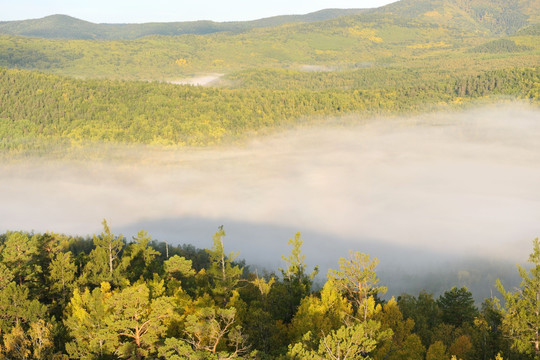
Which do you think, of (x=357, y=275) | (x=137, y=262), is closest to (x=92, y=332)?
(x=357, y=275)

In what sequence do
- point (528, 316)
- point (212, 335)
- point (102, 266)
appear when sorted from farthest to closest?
point (102, 266)
point (528, 316)
point (212, 335)

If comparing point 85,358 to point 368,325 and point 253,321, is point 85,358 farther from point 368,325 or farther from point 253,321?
point 368,325

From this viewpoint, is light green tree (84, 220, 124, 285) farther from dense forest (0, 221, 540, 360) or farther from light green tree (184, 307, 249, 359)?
light green tree (184, 307, 249, 359)

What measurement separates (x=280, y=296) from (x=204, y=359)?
105 feet

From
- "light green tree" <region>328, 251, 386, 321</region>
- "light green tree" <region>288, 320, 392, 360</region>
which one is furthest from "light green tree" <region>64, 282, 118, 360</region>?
"light green tree" <region>328, 251, 386, 321</region>

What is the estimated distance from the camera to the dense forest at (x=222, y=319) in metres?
46.8

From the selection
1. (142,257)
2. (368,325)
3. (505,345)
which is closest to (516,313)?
(505,345)

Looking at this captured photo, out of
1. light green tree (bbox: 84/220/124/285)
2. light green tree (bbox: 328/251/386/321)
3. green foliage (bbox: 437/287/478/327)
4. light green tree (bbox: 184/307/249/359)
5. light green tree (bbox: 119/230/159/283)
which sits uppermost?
light green tree (bbox: 184/307/249/359)

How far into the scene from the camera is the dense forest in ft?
154

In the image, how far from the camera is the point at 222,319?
157 ft

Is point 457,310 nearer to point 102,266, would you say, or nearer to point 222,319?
point 222,319

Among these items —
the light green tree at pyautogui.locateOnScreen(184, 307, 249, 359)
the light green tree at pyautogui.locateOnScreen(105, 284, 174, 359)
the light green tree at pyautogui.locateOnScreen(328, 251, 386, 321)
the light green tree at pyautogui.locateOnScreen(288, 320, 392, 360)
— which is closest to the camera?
the light green tree at pyautogui.locateOnScreen(288, 320, 392, 360)

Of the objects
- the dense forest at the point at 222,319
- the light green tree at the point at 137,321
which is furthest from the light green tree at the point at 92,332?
the light green tree at the point at 137,321

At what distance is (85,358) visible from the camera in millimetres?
50625
